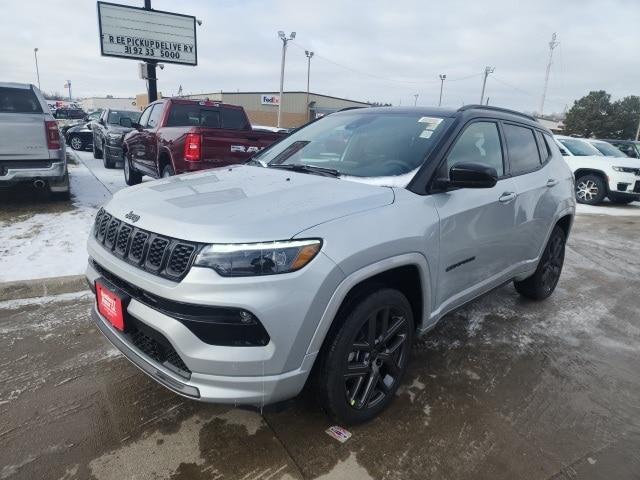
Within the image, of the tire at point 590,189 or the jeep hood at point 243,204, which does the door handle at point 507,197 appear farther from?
the tire at point 590,189

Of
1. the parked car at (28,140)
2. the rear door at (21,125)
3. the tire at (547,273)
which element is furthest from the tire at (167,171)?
the tire at (547,273)

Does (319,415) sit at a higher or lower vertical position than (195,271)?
lower

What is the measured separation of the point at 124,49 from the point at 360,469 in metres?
14.7

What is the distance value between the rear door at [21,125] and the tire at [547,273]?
21.0 feet

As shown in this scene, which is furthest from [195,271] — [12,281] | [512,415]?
[12,281]

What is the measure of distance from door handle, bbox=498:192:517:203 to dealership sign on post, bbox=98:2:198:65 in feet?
44.8

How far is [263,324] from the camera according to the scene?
6.21 ft

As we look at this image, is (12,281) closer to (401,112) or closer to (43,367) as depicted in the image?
(43,367)

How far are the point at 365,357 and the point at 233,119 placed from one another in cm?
704

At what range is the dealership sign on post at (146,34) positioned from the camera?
13.3 m

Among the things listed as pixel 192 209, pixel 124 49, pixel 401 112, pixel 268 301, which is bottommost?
pixel 268 301

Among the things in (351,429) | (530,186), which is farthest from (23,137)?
(530,186)

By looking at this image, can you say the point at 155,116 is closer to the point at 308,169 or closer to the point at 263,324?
the point at 308,169

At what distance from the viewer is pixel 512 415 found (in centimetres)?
274
